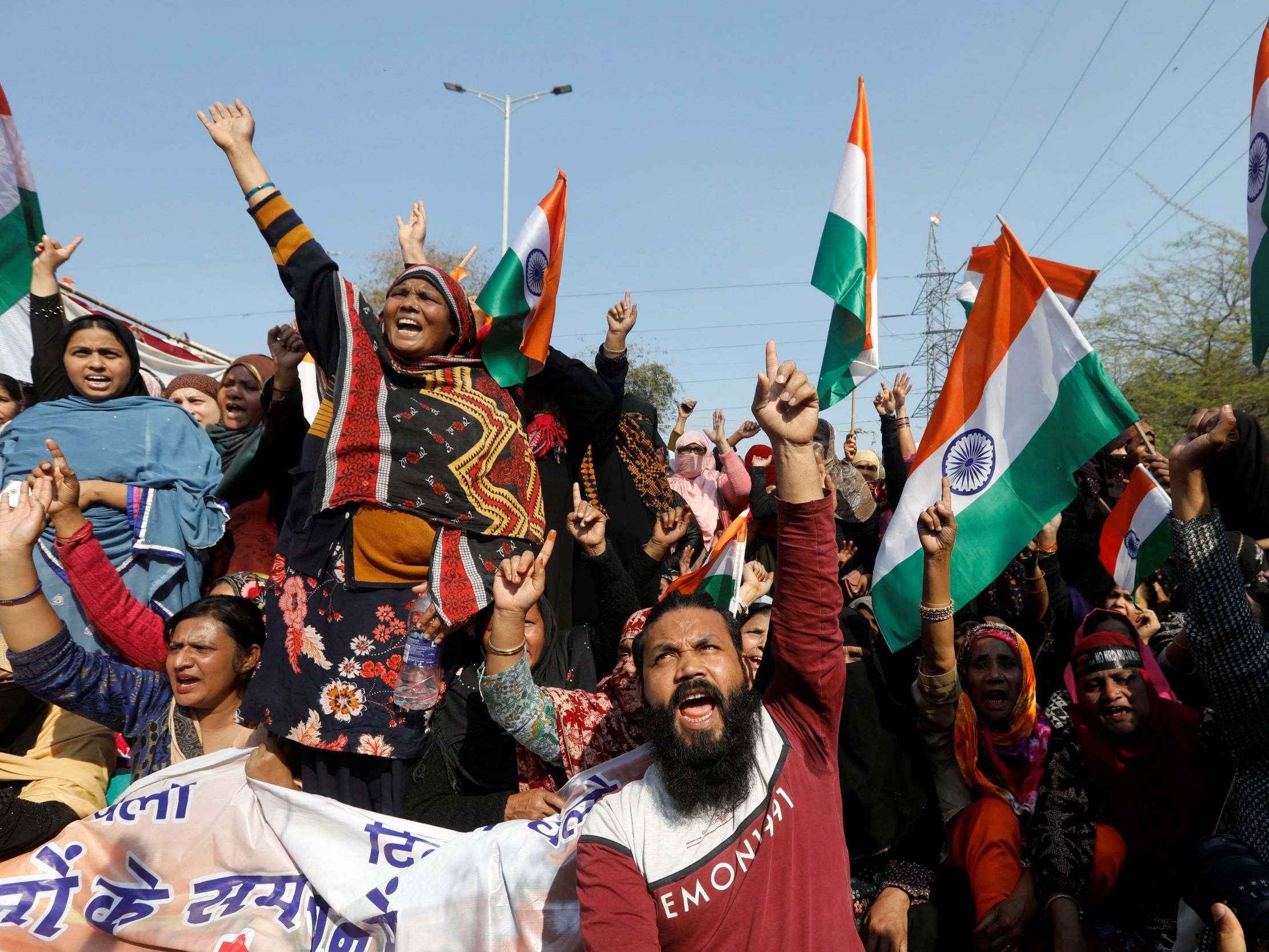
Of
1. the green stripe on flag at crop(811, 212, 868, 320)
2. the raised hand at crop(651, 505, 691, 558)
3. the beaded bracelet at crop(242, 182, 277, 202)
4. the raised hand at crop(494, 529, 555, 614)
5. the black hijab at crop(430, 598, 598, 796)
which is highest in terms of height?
the green stripe on flag at crop(811, 212, 868, 320)

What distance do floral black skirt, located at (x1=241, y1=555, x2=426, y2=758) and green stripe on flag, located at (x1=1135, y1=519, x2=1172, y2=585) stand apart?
3414mm

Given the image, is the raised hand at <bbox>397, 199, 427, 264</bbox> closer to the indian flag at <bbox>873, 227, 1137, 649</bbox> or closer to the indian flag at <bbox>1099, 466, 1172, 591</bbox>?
the indian flag at <bbox>873, 227, 1137, 649</bbox>

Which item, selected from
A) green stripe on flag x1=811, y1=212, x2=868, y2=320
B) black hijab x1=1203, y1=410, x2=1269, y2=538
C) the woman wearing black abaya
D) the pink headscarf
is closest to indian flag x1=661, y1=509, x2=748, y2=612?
the woman wearing black abaya

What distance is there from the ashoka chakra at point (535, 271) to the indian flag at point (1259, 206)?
103 inches

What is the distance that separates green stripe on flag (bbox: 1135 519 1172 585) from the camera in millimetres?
4625

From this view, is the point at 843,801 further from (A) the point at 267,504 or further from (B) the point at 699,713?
(A) the point at 267,504

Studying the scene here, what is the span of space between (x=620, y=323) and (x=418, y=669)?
1793mm

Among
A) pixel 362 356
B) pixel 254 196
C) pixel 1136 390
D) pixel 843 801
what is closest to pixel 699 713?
pixel 843 801

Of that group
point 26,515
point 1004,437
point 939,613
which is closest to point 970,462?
point 1004,437

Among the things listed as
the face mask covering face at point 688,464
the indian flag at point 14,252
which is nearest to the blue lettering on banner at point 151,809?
the indian flag at point 14,252

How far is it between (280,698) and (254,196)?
1.56 m

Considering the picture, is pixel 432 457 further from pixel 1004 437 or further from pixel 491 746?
pixel 1004 437

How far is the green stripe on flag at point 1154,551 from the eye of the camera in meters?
4.62

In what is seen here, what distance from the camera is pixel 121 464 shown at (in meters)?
4.06
